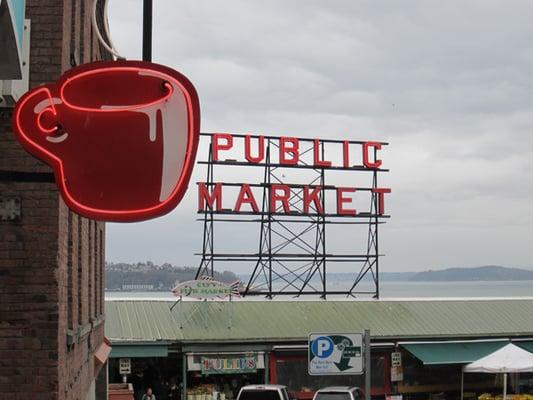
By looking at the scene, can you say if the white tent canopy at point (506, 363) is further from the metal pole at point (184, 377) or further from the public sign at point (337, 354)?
the public sign at point (337, 354)

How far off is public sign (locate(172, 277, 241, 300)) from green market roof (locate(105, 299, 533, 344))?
556 millimetres

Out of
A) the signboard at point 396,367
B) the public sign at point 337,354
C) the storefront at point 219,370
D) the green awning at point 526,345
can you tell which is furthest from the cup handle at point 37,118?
the green awning at point 526,345

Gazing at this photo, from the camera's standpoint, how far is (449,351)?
95.6 feet

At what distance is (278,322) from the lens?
29.6 m

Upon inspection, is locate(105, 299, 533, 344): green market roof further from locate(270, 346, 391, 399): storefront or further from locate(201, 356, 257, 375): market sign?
locate(201, 356, 257, 375): market sign

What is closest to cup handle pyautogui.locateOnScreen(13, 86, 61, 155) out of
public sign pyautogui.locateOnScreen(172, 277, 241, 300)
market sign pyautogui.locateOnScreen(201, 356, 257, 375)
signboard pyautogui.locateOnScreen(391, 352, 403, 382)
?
market sign pyautogui.locateOnScreen(201, 356, 257, 375)

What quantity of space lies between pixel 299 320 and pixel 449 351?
516 centimetres

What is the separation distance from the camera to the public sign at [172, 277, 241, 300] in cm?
2922

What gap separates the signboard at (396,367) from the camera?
95.2 ft

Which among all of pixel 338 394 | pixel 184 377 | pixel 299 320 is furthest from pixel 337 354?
pixel 299 320

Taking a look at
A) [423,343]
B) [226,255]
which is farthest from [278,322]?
[226,255]

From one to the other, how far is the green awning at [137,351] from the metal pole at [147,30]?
72.3ft

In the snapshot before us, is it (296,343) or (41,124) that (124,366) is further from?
(41,124)

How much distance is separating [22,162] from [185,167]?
2961 mm
